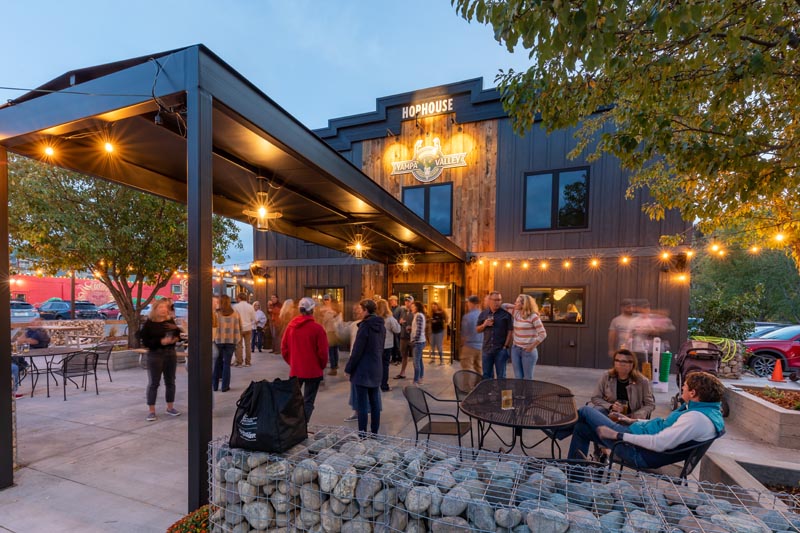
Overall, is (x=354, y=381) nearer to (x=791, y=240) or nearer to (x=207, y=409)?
(x=207, y=409)

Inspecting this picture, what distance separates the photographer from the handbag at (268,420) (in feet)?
6.84

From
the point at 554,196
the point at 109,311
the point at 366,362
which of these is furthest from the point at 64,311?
the point at 554,196

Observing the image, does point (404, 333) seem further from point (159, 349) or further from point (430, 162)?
point (430, 162)

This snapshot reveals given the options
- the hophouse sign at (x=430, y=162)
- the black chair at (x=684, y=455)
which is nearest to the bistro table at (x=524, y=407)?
the black chair at (x=684, y=455)

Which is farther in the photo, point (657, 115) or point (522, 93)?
point (522, 93)

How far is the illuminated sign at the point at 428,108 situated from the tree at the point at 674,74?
23.0 feet

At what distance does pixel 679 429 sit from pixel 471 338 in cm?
391

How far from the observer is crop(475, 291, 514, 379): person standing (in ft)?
18.7

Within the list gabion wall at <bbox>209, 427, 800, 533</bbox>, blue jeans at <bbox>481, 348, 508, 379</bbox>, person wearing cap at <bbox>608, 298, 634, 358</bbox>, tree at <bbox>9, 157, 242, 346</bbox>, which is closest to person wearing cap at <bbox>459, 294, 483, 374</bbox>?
blue jeans at <bbox>481, 348, 508, 379</bbox>

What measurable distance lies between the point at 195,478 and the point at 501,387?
294 centimetres

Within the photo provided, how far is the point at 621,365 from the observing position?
11.7 feet

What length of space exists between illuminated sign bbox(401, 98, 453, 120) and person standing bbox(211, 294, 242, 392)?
756cm

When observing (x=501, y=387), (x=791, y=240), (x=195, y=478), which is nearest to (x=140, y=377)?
(x=195, y=478)

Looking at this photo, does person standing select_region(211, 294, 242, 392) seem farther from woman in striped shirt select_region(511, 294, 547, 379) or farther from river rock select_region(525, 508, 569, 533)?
river rock select_region(525, 508, 569, 533)
